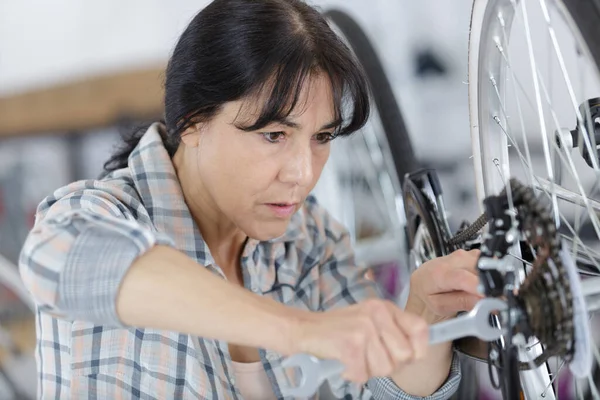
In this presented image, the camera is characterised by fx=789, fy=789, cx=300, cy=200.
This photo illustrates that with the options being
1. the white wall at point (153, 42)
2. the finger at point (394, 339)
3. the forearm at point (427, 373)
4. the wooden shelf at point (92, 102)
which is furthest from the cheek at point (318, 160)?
the wooden shelf at point (92, 102)

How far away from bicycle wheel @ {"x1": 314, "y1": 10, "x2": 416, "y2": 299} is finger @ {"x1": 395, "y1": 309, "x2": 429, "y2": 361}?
671 millimetres

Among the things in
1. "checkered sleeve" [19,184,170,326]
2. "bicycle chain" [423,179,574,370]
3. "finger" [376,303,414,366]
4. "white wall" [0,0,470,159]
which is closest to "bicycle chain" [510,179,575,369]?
"bicycle chain" [423,179,574,370]

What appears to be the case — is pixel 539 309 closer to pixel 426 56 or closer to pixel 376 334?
pixel 376 334

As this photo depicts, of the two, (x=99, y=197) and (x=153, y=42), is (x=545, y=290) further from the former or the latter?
(x=153, y=42)

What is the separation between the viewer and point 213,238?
3.31ft

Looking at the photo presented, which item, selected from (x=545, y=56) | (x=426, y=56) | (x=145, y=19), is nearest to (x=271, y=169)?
(x=545, y=56)

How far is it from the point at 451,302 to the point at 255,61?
317mm

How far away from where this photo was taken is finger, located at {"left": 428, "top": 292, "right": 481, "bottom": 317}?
78 centimetres

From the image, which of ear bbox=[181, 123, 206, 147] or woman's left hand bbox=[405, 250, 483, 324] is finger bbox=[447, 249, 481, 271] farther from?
ear bbox=[181, 123, 206, 147]

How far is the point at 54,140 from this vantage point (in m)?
2.29

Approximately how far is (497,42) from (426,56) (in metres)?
1.02

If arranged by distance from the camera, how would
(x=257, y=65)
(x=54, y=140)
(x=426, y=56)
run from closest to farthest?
(x=257, y=65) → (x=426, y=56) → (x=54, y=140)

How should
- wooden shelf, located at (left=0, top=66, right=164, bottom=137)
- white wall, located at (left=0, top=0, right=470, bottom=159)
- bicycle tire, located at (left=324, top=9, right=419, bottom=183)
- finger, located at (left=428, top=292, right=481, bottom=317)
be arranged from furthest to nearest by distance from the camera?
wooden shelf, located at (left=0, top=66, right=164, bottom=137)
white wall, located at (left=0, top=0, right=470, bottom=159)
bicycle tire, located at (left=324, top=9, right=419, bottom=183)
finger, located at (left=428, top=292, right=481, bottom=317)

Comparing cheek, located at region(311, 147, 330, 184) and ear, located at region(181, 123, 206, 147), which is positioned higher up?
ear, located at region(181, 123, 206, 147)
